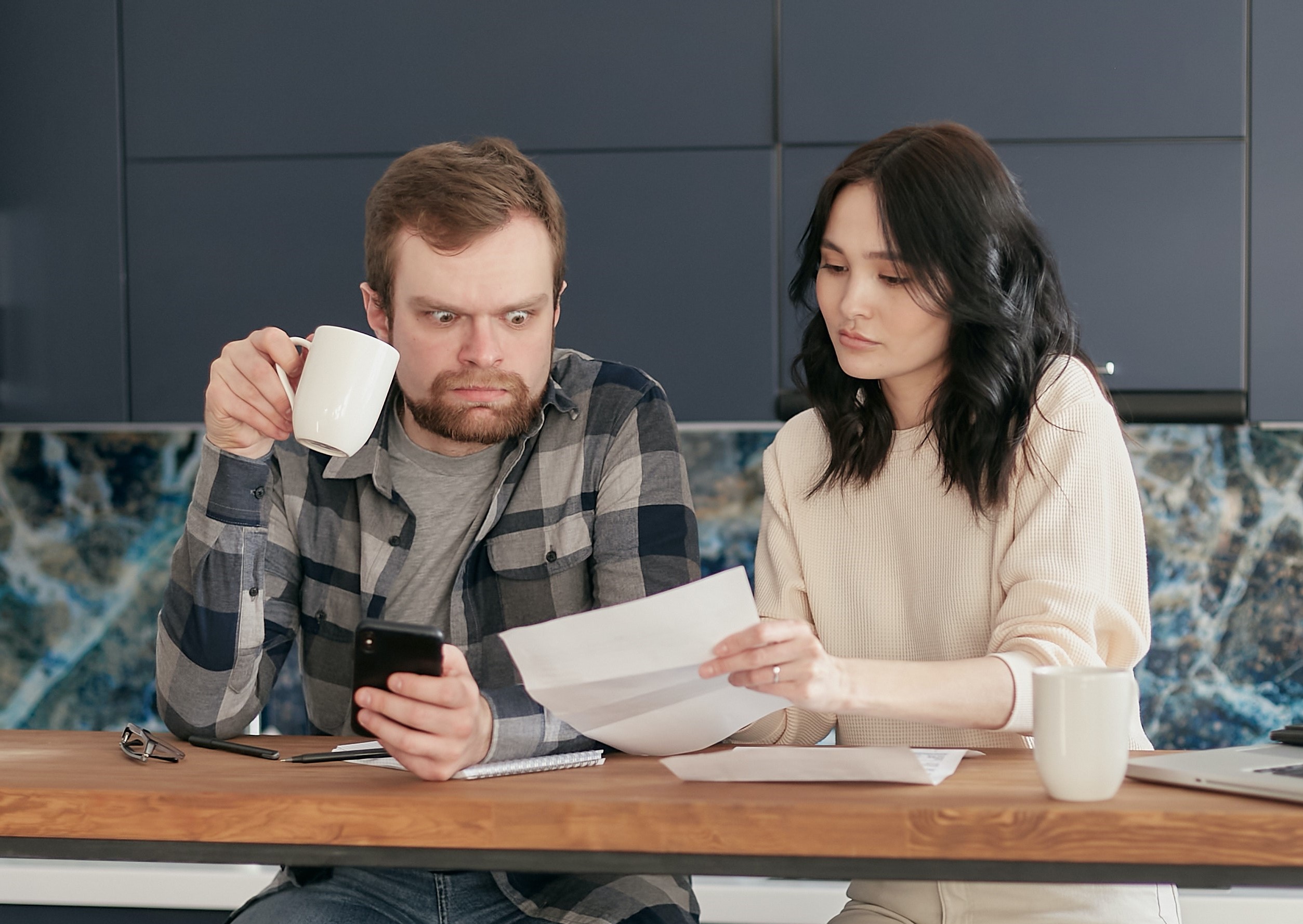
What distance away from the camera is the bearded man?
1.37m

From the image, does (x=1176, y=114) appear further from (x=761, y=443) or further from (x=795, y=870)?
(x=795, y=870)

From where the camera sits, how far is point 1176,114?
2123 millimetres

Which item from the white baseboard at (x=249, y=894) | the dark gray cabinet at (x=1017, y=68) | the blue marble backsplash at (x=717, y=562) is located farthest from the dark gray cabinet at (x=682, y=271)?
the white baseboard at (x=249, y=894)

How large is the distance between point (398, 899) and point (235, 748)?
25 centimetres

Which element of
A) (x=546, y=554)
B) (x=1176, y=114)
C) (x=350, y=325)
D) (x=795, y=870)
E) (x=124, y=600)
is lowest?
(x=124, y=600)

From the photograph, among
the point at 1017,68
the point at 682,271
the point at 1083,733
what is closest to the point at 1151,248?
the point at 1017,68

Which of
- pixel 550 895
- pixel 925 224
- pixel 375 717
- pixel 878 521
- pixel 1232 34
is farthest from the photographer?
pixel 1232 34

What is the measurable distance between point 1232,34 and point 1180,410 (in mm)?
670

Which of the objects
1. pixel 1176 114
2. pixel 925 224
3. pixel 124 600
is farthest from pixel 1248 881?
pixel 124 600

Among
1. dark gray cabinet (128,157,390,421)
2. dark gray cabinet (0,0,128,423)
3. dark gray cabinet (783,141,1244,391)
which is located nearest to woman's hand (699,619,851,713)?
dark gray cabinet (783,141,1244,391)

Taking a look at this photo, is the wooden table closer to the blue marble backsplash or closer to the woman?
the woman

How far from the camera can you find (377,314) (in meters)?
1.59

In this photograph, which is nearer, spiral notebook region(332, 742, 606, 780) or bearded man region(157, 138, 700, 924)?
spiral notebook region(332, 742, 606, 780)

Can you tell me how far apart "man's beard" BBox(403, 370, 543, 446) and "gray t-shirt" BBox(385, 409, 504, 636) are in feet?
0.20
